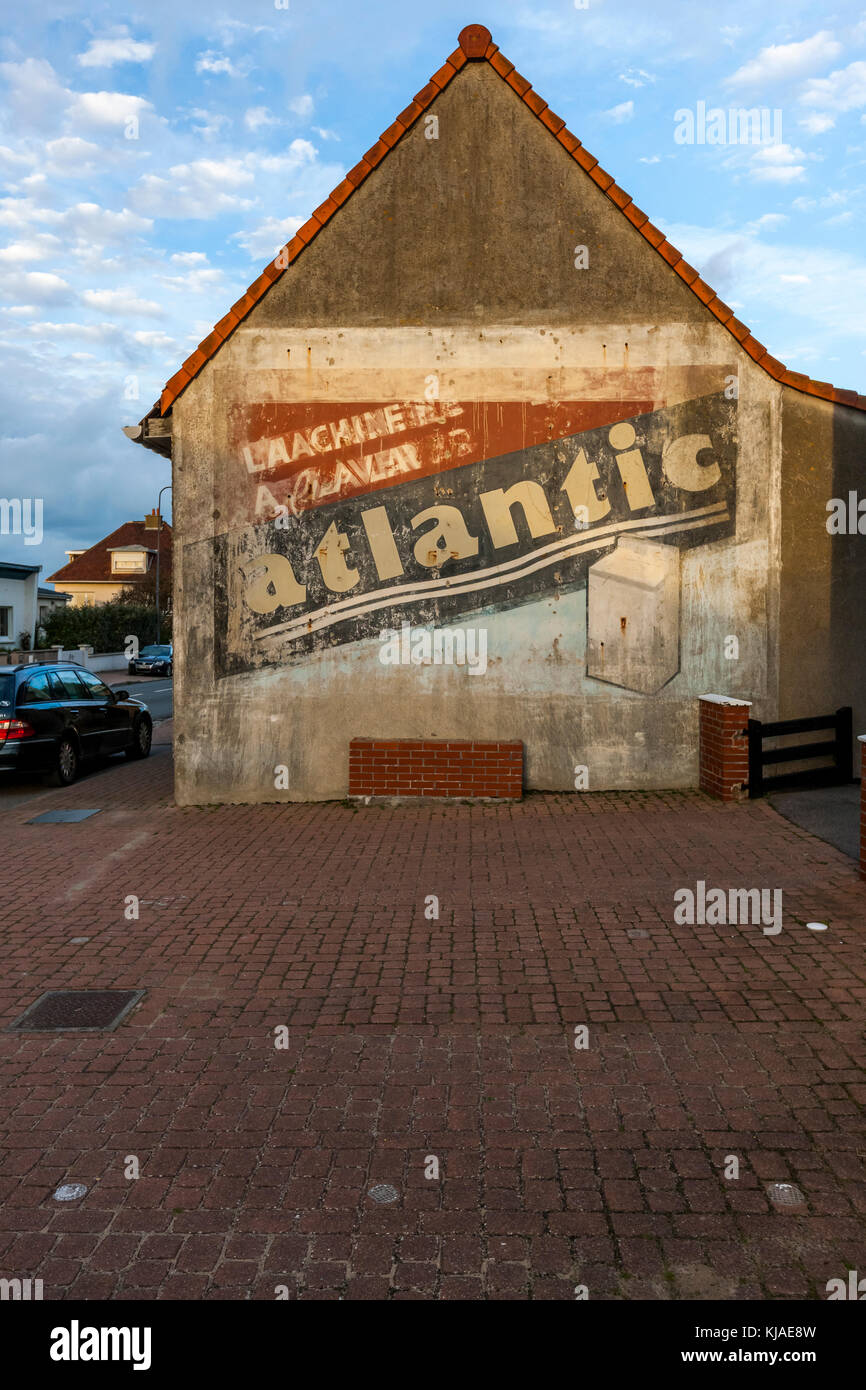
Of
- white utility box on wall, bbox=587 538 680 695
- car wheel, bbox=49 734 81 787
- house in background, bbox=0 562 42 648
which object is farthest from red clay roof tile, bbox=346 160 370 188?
house in background, bbox=0 562 42 648

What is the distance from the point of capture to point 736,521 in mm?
11336

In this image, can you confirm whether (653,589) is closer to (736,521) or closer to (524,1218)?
(736,521)

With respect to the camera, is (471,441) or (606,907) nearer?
(606,907)

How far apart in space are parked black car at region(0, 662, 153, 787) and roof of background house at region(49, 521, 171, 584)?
56.3 metres

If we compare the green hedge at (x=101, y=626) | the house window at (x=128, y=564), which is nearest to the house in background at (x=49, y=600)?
the green hedge at (x=101, y=626)

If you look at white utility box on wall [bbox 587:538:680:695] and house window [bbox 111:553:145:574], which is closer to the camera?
white utility box on wall [bbox 587:538:680:695]

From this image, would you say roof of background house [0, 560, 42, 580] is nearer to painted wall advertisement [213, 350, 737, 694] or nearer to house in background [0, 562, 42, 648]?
house in background [0, 562, 42, 648]

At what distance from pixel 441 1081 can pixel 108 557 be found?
251 ft

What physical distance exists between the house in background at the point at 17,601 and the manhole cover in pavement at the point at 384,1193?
47.3 metres

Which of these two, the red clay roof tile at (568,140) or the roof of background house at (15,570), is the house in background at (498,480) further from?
the roof of background house at (15,570)

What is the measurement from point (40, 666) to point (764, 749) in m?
10.1

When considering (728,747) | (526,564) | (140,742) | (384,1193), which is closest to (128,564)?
(140,742)

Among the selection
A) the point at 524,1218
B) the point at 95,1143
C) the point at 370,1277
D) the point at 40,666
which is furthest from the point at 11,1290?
the point at 40,666

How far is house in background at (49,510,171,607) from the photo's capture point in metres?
72.1
